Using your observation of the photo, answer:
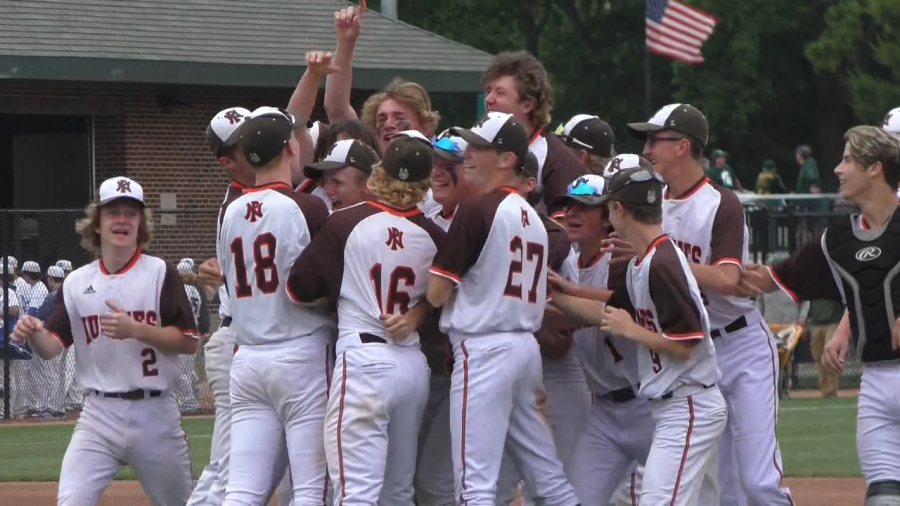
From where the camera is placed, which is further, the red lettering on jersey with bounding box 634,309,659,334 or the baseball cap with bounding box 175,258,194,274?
the baseball cap with bounding box 175,258,194,274

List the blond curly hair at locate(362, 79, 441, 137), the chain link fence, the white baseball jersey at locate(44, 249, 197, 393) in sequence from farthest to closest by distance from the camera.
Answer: the chain link fence, the blond curly hair at locate(362, 79, 441, 137), the white baseball jersey at locate(44, 249, 197, 393)

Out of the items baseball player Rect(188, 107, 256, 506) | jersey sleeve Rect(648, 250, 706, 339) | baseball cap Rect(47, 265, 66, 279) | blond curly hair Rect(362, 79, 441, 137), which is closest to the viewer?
jersey sleeve Rect(648, 250, 706, 339)

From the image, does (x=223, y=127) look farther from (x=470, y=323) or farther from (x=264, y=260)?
(x=470, y=323)

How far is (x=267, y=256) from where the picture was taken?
22.4 feet

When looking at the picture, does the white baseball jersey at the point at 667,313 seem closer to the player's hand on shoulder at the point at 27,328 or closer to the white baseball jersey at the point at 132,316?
the white baseball jersey at the point at 132,316

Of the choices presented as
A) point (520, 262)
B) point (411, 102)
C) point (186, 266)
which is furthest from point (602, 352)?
point (186, 266)

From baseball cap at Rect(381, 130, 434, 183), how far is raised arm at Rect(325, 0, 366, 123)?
142cm

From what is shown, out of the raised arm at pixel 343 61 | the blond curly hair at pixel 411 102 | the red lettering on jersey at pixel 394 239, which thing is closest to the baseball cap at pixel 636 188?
the red lettering on jersey at pixel 394 239

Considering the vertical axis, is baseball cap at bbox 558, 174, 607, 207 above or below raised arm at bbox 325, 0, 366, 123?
below

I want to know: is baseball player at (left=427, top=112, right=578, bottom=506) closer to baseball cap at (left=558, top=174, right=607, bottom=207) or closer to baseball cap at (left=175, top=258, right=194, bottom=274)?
baseball cap at (left=558, top=174, right=607, bottom=207)

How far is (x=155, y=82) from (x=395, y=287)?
14.7 metres

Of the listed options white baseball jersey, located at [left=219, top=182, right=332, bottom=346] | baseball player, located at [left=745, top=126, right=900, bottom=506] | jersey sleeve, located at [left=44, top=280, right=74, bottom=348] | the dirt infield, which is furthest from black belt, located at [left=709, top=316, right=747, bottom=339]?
jersey sleeve, located at [left=44, top=280, right=74, bottom=348]

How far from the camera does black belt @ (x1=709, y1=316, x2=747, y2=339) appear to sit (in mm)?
7297

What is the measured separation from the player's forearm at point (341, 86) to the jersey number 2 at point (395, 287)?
178cm
